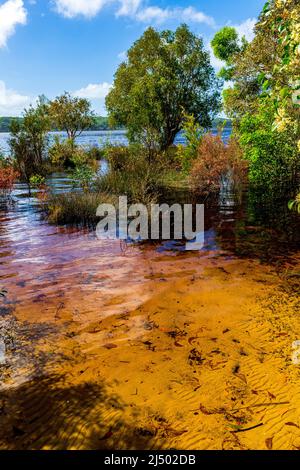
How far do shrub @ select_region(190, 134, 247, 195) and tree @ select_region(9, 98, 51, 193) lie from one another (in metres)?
9.73

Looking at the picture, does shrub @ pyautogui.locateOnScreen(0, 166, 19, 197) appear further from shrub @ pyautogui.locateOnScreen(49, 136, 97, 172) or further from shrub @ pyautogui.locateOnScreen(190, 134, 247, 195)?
shrub @ pyautogui.locateOnScreen(49, 136, 97, 172)

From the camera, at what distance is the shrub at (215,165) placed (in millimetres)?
14453

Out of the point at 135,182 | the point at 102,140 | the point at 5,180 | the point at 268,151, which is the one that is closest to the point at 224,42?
the point at 102,140

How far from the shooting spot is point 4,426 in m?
3.23

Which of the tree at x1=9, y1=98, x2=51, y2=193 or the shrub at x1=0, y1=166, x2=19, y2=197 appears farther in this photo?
the tree at x1=9, y1=98, x2=51, y2=193

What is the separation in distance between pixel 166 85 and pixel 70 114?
42.3 ft

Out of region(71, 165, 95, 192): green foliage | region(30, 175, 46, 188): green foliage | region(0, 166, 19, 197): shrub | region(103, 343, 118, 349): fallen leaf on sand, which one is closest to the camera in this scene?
region(103, 343, 118, 349): fallen leaf on sand

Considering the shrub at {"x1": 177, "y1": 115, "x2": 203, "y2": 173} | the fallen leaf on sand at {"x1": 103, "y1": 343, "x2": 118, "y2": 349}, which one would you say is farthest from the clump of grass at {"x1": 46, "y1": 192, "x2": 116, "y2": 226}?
the fallen leaf on sand at {"x1": 103, "y1": 343, "x2": 118, "y2": 349}

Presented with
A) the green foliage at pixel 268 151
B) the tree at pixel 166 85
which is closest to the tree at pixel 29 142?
the tree at pixel 166 85

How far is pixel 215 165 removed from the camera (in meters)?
14.6

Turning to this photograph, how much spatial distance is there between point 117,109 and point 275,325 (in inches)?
1081

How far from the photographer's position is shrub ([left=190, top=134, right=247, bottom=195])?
1445 cm

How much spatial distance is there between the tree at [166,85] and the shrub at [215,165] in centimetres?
882

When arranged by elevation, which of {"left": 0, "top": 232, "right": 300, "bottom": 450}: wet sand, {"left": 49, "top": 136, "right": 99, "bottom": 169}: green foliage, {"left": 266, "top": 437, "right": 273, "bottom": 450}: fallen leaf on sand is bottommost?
{"left": 266, "top": 437, "right": 273, "bottom": 450}: fallen leaf on sand
